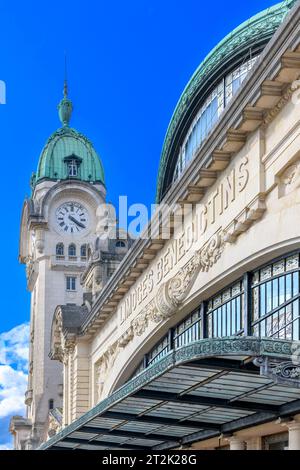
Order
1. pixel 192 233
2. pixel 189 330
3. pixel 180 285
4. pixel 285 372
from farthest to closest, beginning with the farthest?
pixel 189 330, pixel 180 285, pixel 192 233, pixel 285 372

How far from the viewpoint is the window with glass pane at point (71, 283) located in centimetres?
10475

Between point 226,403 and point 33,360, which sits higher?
point 33,360

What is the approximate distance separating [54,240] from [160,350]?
233 feet

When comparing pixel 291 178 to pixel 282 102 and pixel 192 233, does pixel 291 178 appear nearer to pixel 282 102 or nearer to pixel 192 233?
pixel 282 102

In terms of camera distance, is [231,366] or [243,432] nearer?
[231,366]

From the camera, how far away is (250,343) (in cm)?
1714

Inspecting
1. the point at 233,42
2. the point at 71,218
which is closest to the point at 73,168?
the point at 71,218

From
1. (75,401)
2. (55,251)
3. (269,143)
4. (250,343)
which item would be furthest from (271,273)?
(55,251)

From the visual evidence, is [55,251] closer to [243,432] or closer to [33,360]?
[33,360]

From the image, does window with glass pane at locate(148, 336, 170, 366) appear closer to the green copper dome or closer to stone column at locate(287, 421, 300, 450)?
stone column at locate(287, 421, 300, 450)

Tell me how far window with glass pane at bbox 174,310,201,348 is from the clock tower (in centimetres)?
6949

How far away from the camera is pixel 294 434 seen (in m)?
22.5
